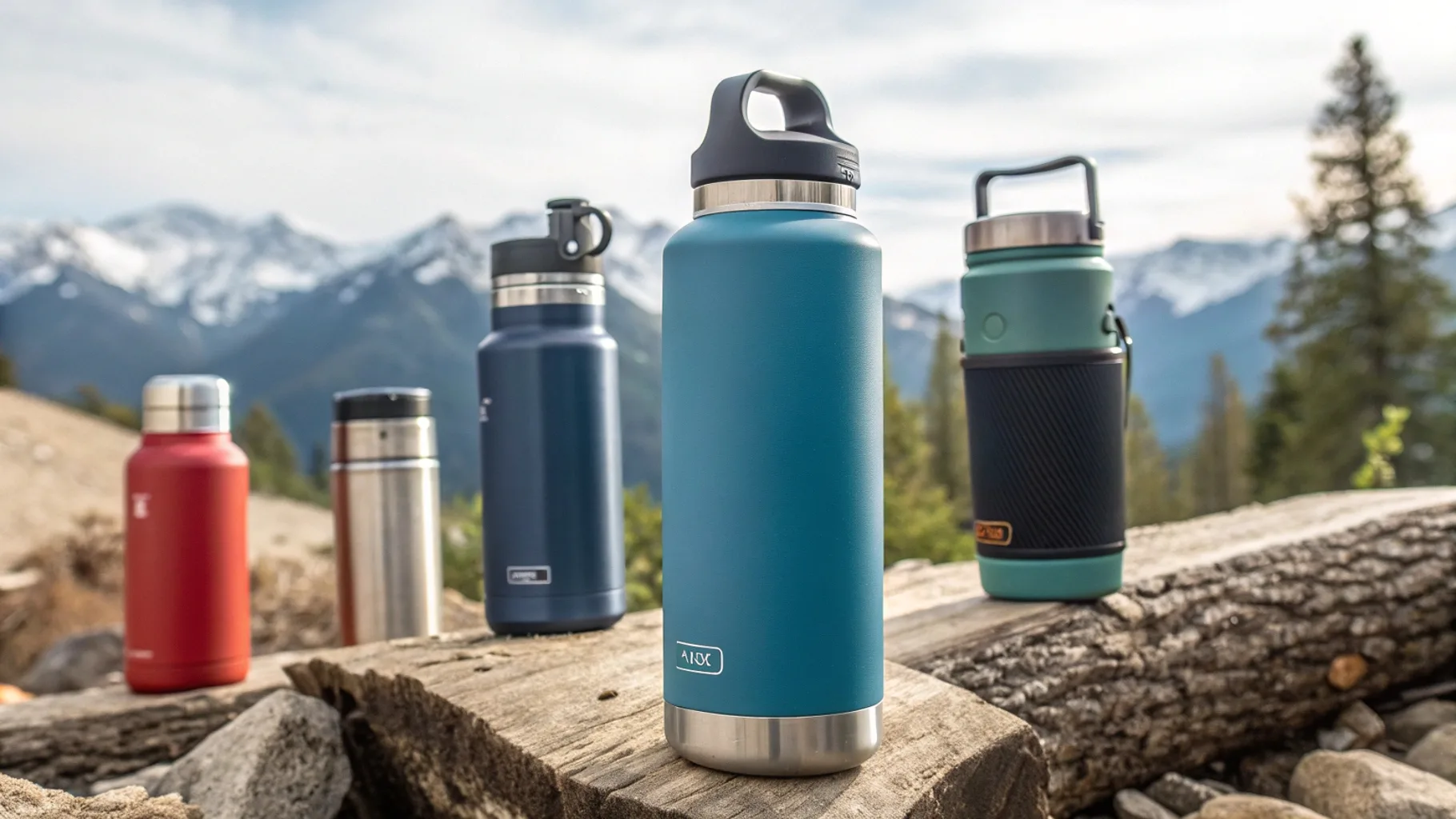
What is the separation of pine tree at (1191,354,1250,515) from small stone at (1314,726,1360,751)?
46.9 meters

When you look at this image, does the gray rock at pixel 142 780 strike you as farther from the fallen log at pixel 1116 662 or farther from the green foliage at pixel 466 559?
the green foliage at pixel 466 559

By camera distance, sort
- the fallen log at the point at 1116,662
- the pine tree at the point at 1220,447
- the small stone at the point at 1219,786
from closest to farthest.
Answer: the fallen log at the point at 1116,662 → the small stone at the point at 1219,786 → the pine tree at the point at 1220,447

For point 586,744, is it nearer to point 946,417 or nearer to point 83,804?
point 83,804

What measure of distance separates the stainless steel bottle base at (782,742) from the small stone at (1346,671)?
2.55 metres

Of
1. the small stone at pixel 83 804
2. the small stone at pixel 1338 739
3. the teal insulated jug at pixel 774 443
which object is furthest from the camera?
the small stone at pixel 1338 739

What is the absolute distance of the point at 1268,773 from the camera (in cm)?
358

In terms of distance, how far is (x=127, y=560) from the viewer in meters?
3.22

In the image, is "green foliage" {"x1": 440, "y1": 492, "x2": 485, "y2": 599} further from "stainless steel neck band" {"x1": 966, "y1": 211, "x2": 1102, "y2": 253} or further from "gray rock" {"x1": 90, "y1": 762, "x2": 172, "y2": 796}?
"stainless steel neck band" {"x1": 966, "y1": 211, "x2": 1102, "y2": 253}

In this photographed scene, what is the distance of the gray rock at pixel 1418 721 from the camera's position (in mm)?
3863

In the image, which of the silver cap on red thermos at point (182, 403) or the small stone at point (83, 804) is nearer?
the small stone at point (83, 804)

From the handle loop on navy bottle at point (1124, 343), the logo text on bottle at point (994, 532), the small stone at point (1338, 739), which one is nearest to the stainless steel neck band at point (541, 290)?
the logo text on bottle at point (994, 532)

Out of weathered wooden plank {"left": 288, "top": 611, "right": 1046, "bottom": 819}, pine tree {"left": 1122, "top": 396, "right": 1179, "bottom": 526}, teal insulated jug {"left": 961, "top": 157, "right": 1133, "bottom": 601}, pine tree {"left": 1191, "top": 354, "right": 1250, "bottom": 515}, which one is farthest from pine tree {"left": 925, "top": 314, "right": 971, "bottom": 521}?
weathered wooden plank {"left": 288, "top": 611, "right": 1046, "bottom": 819}

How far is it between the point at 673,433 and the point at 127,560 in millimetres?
2077

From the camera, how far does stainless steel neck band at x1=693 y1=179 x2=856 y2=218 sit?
1.81 meters
